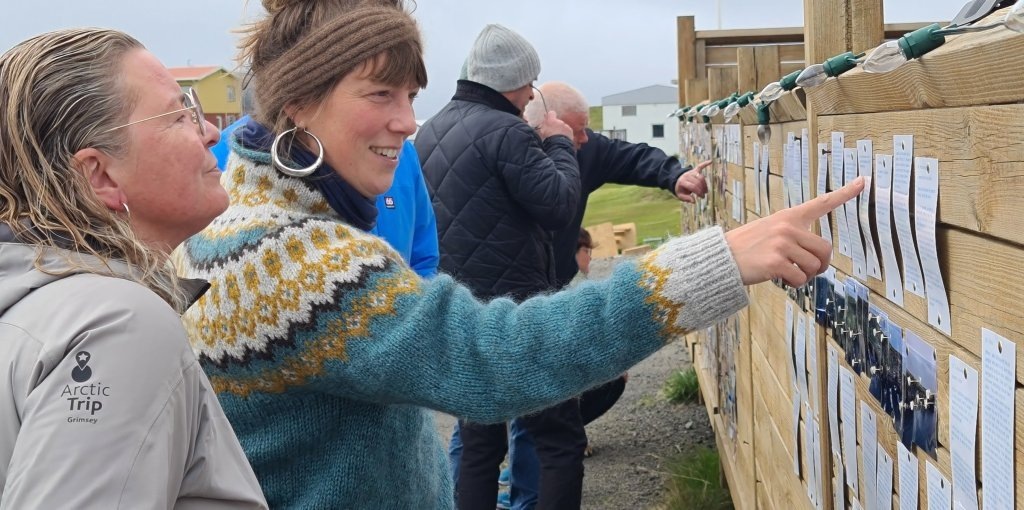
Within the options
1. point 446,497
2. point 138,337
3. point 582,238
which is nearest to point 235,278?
point 138,337

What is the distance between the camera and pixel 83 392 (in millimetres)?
1396

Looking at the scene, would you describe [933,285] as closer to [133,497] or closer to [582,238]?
[133,497]

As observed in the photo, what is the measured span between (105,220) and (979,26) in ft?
4.27

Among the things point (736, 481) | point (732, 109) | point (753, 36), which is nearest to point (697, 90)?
point (753, 36)

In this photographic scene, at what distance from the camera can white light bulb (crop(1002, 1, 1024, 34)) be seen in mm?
1248

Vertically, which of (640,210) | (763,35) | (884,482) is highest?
(763,35)

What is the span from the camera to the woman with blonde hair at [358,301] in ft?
6.25

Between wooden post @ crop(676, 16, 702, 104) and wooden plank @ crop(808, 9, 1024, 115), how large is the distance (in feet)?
19.5

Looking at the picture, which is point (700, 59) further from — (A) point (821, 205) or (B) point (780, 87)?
(A) point (821, 205)

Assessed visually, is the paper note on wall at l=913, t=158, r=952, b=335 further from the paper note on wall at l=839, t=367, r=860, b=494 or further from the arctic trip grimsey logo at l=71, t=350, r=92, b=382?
the arctic trip grimsey logo at l=71, t=350, r=92, b=382

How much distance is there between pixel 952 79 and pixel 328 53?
122cm

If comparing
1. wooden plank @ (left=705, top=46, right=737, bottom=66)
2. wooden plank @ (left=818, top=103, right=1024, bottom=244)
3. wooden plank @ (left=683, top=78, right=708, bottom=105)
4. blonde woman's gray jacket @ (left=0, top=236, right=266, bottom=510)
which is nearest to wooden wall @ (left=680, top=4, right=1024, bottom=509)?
wooden plank @ (left=818, top=103, right=1024, bottom=244)

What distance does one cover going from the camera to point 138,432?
1.42 metres

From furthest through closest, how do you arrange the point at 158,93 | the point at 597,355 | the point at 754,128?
the point at 754,128
the point at 597,355
the point at 158,93
